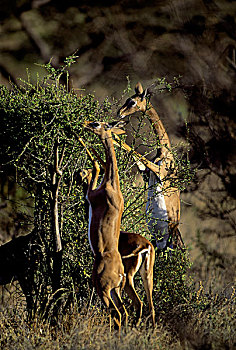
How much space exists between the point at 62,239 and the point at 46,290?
0.64ft

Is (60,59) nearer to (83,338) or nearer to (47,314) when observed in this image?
(47,314)

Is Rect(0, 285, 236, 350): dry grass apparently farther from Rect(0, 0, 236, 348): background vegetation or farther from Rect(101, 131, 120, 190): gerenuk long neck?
Rect(0, 0, 236, 348): background vegetation

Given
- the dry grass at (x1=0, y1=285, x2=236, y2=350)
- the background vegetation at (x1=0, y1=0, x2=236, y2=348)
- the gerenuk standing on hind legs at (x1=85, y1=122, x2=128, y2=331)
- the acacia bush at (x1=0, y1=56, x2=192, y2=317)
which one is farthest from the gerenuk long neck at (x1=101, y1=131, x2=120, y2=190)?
the background vegetation at (x1=0, y1=0, x2=236, y2=348)

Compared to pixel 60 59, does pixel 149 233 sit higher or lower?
lower

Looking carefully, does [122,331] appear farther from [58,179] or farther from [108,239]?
[58,179]

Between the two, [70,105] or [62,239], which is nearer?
[70,105]

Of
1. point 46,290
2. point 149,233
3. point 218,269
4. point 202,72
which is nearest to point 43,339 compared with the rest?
point 46,290

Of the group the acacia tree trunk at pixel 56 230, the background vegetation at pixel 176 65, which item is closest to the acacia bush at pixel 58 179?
the acacia tree trunk at pixel 56 230

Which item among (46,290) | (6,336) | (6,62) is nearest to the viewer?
(6,336)

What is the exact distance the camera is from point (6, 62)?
3.03 meters

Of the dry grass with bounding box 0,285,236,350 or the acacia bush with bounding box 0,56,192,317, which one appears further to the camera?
the acacia bush with bounding box 0,56,192,317

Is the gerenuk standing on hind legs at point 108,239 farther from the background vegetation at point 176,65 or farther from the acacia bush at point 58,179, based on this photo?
the background vegetation at point 176,65

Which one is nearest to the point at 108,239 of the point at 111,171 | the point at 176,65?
the point at 111,171

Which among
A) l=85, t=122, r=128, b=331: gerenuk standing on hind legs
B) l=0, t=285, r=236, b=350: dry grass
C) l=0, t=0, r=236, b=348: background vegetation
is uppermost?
l=0, t=0, r=236, b=348: background vegetation
